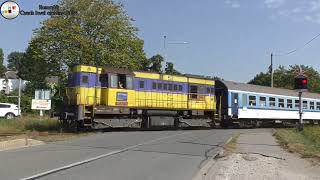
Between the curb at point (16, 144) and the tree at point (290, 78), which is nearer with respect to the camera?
the curb at point (16, 144)

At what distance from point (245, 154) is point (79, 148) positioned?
661 cm

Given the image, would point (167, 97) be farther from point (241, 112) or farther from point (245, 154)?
point (245, 154)

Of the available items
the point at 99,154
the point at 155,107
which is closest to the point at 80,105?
the point at 155,107

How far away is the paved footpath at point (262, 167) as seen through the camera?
1306 cm

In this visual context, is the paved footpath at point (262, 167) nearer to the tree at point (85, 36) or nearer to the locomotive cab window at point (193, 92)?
the locomotive cab window at point (193, 92)

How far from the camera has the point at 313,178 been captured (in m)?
12.7

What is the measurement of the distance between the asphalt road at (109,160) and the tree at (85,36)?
26156 millimetres

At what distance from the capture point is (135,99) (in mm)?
34031

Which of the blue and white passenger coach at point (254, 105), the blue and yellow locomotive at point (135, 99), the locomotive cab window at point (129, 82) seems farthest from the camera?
the blue and white passenger coach at point (254, 105)

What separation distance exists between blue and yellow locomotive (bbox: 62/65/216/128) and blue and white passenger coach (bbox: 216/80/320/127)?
141cm

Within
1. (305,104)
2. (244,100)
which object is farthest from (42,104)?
(305,104)

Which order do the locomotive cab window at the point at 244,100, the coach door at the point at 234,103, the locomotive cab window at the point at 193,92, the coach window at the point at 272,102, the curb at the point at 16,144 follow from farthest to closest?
the coach window at the point at 272,102
the locomotive cab window at the point at 244,100
the coach door at the point at 234,103
the locomotive cab window at the point at 193,92
the curb at the point at 16,144

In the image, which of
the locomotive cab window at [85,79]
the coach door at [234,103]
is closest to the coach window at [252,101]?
the coach door at [234,103]

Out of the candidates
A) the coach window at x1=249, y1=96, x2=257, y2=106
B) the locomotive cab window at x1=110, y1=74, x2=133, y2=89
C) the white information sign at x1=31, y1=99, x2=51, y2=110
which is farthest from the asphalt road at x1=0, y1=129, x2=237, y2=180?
the coach window at x1=249, y1=96, x2=257, y2=106
